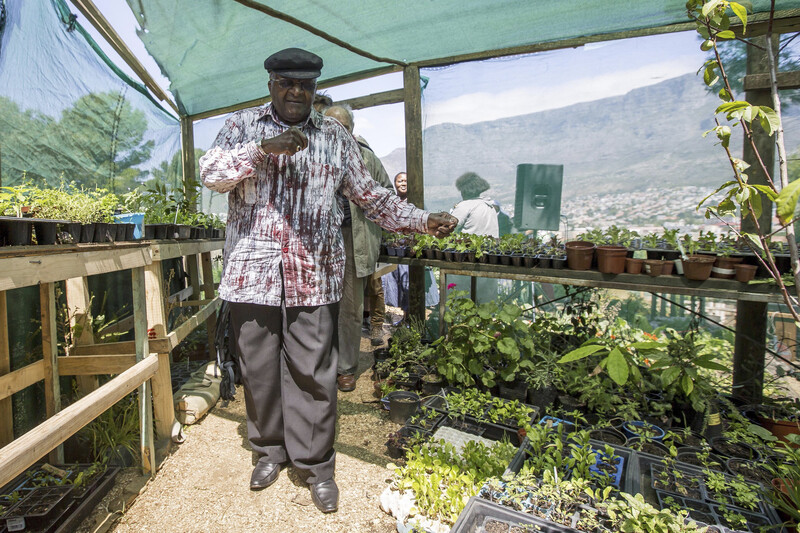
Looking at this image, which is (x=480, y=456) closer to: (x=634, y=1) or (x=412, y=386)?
(x=412, y=386)

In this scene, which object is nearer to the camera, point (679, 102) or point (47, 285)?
point (47, 285)

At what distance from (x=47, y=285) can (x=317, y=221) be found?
1419mm

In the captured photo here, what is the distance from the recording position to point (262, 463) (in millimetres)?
2283

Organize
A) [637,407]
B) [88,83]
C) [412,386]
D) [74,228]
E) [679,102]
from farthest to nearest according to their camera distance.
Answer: [679,102] < [412,386] < [88,83] < [637,407] < [74,228]

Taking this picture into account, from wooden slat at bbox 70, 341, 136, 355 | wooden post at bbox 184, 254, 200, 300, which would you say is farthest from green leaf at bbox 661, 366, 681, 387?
wooden post at bbox 184, 254, 200, 300

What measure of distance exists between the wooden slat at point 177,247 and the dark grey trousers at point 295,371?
758mm

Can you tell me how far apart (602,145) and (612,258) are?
1672 millimetres

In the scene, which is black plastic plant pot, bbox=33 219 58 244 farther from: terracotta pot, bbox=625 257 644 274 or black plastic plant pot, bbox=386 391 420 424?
terracotta pot, bbox=625 257 644 274

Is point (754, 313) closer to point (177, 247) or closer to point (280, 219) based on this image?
point (280, 219)

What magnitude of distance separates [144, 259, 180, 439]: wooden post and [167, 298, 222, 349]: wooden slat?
0.19 ft

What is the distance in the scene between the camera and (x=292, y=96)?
2027 millimetres

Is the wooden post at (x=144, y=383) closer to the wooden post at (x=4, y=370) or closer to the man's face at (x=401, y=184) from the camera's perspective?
the wooden post at (x=4, y=370)

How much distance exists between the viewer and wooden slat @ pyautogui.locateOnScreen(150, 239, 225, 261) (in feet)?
8.21

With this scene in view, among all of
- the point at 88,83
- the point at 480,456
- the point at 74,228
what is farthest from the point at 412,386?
the point at 88,83
